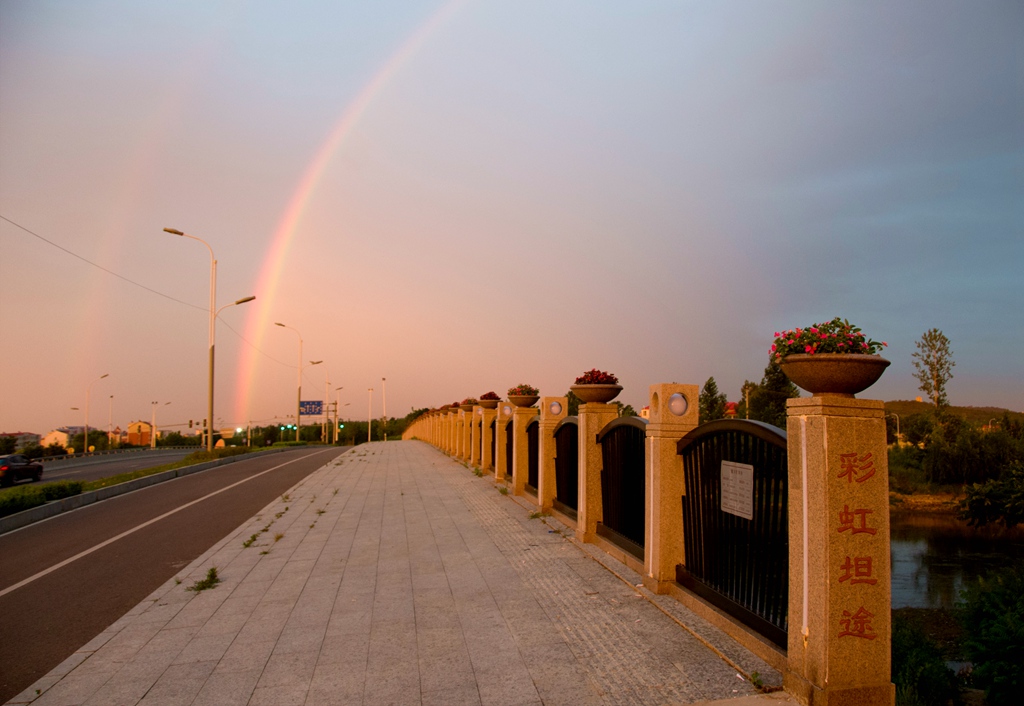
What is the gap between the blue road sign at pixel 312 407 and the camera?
3484 inches

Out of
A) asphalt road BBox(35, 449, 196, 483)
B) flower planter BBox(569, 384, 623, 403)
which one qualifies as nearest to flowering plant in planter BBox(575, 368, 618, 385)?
flower planter BBox(569, 384, 623, 403)

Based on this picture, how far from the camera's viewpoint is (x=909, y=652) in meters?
7.20

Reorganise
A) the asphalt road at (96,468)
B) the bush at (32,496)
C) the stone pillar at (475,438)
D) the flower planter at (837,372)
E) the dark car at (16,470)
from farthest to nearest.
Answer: the asphalt road at (96,468)
the dark car at (16,470)
the stone pillar at (475,438)
the bush at (32,496)
the flower planter at (837,372)

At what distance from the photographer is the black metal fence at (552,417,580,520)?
1057 centimetres

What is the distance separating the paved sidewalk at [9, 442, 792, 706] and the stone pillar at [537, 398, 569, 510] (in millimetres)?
2117

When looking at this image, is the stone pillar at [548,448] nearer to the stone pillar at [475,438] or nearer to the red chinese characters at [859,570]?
the red chinese characters at [859,570]

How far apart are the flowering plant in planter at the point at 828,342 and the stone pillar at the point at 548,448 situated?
7609mm

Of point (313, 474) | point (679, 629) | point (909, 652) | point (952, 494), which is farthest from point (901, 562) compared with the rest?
point (679, 629)

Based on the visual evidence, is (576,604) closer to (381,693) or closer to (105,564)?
(381,693)

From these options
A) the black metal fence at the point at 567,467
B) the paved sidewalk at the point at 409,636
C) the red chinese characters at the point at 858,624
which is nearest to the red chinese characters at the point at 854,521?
the red chinese characters at the point at 858,624

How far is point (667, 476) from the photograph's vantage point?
645 cm

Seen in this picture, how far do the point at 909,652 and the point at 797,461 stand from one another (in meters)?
4.69

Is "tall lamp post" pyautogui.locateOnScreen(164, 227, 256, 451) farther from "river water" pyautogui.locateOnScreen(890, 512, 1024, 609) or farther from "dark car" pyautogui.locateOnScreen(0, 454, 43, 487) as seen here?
"river water" pyautogui.locateOnScreen(890, 512, 1024, 609)

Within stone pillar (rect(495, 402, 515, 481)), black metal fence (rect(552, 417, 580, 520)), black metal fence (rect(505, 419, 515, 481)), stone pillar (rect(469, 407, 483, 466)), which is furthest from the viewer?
stone pillar (rect(469, 407, 483, 466))
